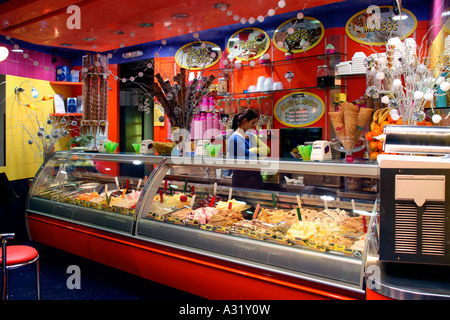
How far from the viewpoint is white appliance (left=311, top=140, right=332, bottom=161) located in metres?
2.57

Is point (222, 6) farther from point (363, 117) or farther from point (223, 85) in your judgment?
point (363, 117)

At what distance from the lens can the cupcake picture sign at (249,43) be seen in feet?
20.2

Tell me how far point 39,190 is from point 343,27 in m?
4.90

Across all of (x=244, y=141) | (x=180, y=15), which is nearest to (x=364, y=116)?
(x=244, y=141)

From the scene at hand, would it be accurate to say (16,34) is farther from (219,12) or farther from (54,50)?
(219,12)

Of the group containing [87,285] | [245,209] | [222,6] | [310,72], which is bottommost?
[87,285]

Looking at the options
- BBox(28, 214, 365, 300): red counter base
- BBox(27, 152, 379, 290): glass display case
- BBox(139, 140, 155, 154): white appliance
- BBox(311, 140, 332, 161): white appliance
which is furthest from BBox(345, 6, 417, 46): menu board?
BBox(28, 214, 365, 300): red counter base

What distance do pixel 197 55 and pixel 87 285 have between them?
518cm

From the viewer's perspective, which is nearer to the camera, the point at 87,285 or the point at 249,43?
the point at 87,285

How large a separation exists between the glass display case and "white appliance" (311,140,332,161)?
0.43 feet

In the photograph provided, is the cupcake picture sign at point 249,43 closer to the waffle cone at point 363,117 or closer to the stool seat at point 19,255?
the waffle cone at point 363,117

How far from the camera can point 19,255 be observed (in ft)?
8.57

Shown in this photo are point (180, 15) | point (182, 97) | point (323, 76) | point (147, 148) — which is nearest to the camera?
point (182, 97)

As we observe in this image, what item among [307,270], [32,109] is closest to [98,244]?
[307,270]
